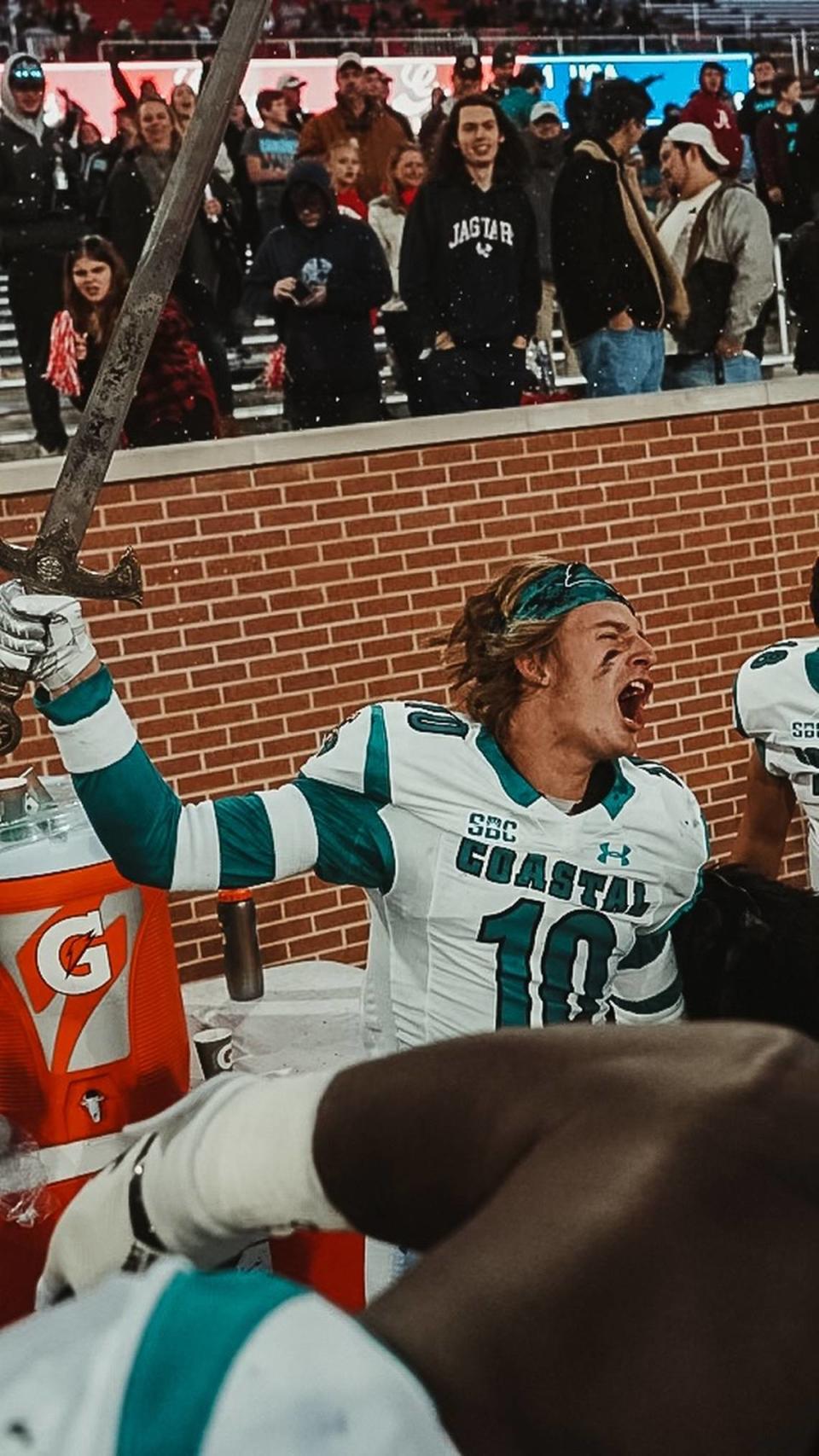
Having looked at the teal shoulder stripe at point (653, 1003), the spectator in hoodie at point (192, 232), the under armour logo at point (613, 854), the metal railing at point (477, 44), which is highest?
the metal railing at point (477, 44)

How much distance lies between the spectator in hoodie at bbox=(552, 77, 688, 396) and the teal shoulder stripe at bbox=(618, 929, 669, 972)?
14.6 ft

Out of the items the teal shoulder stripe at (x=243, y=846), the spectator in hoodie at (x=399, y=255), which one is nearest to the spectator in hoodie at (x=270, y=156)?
the spectator in hoodie at (x=399, y=255)

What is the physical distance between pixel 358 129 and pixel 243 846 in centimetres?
540

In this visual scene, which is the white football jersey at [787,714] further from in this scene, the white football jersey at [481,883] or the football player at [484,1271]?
the football player at [484,1271]

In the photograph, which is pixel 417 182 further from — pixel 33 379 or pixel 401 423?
pixel 33 379

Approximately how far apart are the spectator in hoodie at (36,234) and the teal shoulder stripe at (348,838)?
3.49m

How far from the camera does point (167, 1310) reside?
786mm

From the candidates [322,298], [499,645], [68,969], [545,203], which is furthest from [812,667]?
[545,203]

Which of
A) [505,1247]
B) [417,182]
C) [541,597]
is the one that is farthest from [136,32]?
[505,1247]

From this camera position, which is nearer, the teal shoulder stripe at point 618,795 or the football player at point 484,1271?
the football player at point 484,1271

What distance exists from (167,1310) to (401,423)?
5.69 meters

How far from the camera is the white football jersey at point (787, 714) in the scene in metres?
3.94

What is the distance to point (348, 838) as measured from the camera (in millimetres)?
2717

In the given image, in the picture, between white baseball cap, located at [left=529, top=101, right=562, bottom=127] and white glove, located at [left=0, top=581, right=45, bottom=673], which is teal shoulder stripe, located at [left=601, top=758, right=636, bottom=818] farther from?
white baseball cap, located at [left=529, top=101, right=562, bottom=127]
